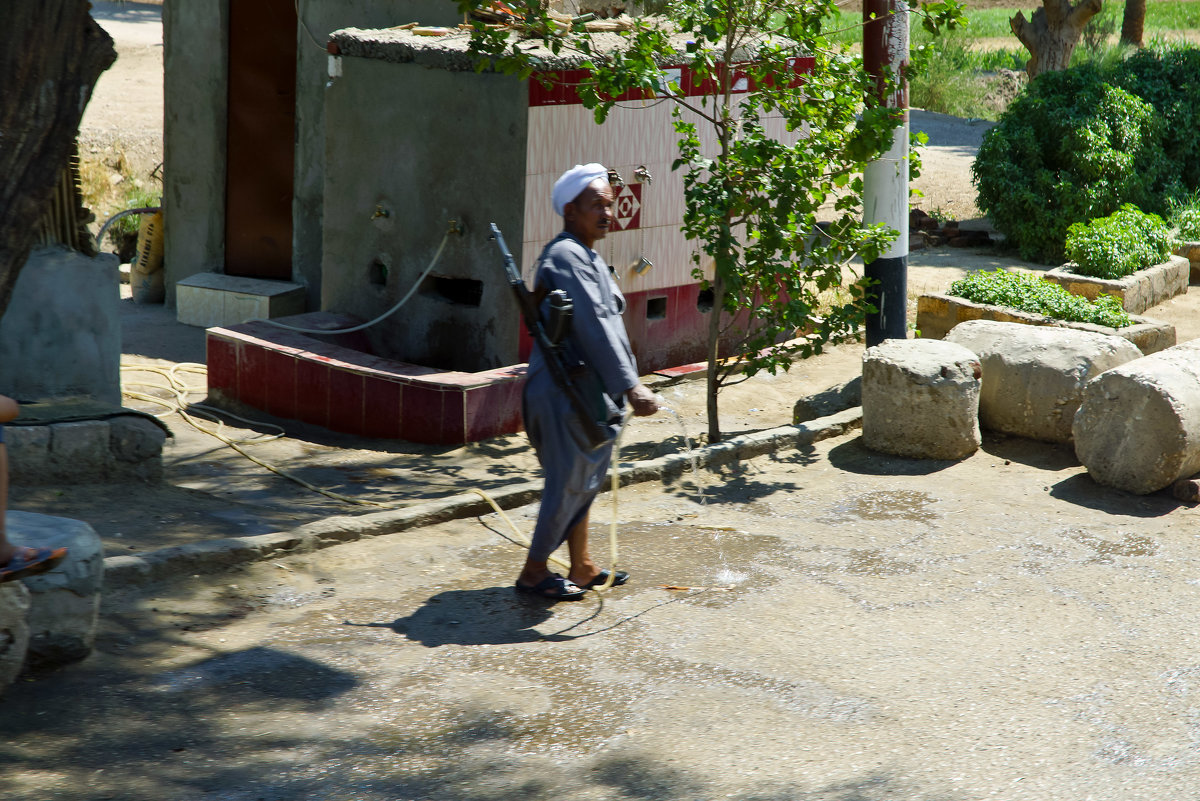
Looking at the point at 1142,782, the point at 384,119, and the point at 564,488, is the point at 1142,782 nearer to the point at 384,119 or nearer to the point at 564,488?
the point at 564,488

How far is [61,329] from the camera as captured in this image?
22.7 feet

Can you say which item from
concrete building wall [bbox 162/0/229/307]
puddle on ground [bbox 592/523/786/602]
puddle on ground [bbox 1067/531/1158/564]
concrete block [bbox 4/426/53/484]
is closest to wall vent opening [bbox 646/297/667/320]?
A: puddle on ground [bbox 592/523/786/602]

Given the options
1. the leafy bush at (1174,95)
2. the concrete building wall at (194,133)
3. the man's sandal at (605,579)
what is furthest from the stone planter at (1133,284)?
the concrete building wall at (194,133)

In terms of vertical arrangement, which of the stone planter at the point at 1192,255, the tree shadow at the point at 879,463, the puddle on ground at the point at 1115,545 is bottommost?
the puddle on ground at the point at 1115,545

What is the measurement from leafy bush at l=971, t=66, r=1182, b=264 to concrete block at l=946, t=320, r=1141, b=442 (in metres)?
5.26

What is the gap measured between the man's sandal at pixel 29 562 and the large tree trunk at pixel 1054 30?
1687 centimetres

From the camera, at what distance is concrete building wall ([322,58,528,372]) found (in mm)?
8070

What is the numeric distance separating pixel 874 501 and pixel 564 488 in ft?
7.46

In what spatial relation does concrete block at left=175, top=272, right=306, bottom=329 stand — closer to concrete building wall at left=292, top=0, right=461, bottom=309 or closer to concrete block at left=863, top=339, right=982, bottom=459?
concrete building wall at left=292, top=0, right=461, bottom=309

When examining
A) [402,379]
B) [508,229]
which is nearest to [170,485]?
[402,379]

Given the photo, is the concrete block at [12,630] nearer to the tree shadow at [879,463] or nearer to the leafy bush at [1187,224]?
the tree shadow at [879,463]

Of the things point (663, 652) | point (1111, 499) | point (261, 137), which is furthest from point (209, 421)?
point (1111, 499)

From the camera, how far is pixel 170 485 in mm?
6523

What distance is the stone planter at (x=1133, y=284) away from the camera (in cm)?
1043
